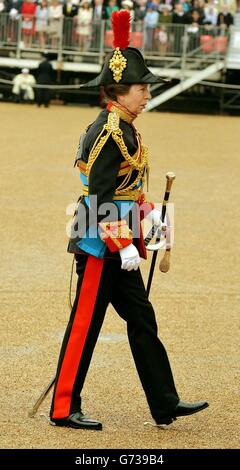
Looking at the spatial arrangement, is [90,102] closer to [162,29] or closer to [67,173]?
[162,29]

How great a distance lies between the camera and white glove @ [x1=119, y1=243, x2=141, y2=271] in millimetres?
4910

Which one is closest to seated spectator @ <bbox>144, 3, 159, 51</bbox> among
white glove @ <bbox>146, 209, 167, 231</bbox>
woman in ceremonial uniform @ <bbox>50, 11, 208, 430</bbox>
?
white glove @ <bbox>146, 209, 167, 231</bbox>

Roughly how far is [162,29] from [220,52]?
5.09 ft

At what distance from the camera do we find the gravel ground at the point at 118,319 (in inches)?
205

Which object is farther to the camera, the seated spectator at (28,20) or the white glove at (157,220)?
the seated spectator at (28,20)

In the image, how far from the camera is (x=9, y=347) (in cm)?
656

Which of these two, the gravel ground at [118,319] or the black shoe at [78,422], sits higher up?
the black shoe at [78,422]

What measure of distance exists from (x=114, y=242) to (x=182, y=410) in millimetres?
873

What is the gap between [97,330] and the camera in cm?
515

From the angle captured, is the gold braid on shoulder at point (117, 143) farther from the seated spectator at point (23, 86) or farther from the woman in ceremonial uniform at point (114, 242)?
the seated spectator at point (23, 86)

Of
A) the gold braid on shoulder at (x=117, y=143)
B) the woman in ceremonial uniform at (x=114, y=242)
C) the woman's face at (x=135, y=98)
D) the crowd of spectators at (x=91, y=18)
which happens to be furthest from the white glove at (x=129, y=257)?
the crowd of spectators at (x=91, y=18)

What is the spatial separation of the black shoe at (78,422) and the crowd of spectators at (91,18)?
21108 mm

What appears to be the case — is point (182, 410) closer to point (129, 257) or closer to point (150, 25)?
point (129, 257)

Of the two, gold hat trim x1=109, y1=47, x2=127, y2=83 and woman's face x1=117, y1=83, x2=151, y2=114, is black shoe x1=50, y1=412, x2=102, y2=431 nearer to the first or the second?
woman's face x1=117, y1=83, x2=151, y2=114
